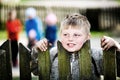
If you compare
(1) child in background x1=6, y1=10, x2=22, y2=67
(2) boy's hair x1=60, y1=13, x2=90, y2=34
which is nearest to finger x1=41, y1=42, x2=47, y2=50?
(2) boy's hair x1=60, y1=13, x2=90, y2=34

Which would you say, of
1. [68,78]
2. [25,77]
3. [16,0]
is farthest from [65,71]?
[16,0]

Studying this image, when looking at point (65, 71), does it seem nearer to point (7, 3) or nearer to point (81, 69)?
point (81, 69)

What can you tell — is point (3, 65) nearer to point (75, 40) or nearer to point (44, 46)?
point (44, 46)

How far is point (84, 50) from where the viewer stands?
5.47 metres

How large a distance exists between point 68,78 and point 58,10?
67.0ft

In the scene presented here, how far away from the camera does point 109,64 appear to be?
5.56 meters

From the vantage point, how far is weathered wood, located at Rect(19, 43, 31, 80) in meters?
5.77

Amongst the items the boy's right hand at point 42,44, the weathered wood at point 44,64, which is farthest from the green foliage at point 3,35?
the boy's right hand at point 42,44

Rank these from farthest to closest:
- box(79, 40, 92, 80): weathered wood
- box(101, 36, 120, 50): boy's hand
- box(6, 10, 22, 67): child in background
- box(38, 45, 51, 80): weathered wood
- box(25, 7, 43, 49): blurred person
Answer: box(6, 10, 22, 67): child in background, box(25, 7, 43, 49): blurred person, box(38, 45, 51, 80): weathered wood, box(79, 40, 92, 80): weathered wood, box(101, 36, 120, 50): boy's hand

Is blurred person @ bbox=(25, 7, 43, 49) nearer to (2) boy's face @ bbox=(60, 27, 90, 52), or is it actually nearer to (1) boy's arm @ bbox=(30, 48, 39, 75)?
(1) boy's arm @ bbox=(30, 48, 39, 75)

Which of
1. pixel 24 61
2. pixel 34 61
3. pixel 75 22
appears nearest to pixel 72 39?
pixel 75 22

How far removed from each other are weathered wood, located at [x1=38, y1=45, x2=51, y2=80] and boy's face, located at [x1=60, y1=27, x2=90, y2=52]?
0.25 meters

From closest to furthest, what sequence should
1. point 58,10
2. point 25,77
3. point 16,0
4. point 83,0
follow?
point 25,77 → point 58,10 → point 16,0 → point 83,0

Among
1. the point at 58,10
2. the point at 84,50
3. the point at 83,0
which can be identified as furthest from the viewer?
the point at 83,0
